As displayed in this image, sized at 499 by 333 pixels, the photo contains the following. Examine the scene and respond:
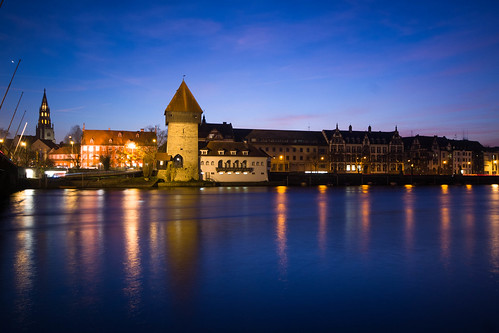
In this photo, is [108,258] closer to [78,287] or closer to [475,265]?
[78,287]

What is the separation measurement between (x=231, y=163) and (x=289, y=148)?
3338cm

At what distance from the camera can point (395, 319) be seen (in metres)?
7.88

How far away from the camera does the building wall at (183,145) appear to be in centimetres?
6288

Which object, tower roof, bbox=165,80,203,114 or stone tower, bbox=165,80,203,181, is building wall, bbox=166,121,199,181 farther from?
tower roof, bbox=165,80,203,114

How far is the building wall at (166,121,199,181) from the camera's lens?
2475 inches

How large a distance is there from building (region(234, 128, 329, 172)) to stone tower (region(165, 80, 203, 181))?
121 feet

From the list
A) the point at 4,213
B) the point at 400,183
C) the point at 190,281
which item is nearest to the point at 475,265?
the point at 190,281

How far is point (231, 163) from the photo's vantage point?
2842 inches

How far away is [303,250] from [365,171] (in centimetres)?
9633

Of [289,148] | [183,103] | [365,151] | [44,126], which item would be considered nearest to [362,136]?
[365,151]

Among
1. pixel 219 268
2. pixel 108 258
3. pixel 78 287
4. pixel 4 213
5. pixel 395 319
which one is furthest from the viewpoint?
pixel 4 213

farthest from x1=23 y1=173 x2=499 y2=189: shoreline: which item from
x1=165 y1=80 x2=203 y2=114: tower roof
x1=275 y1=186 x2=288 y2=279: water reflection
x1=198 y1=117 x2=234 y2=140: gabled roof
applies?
x1=275 y1=186 x2=288 y2=279: water reflection

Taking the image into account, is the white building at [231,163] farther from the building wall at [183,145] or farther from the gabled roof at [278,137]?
the gabled roof at [278,137]

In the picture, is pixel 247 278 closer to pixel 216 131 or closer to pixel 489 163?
pixel 216 131
